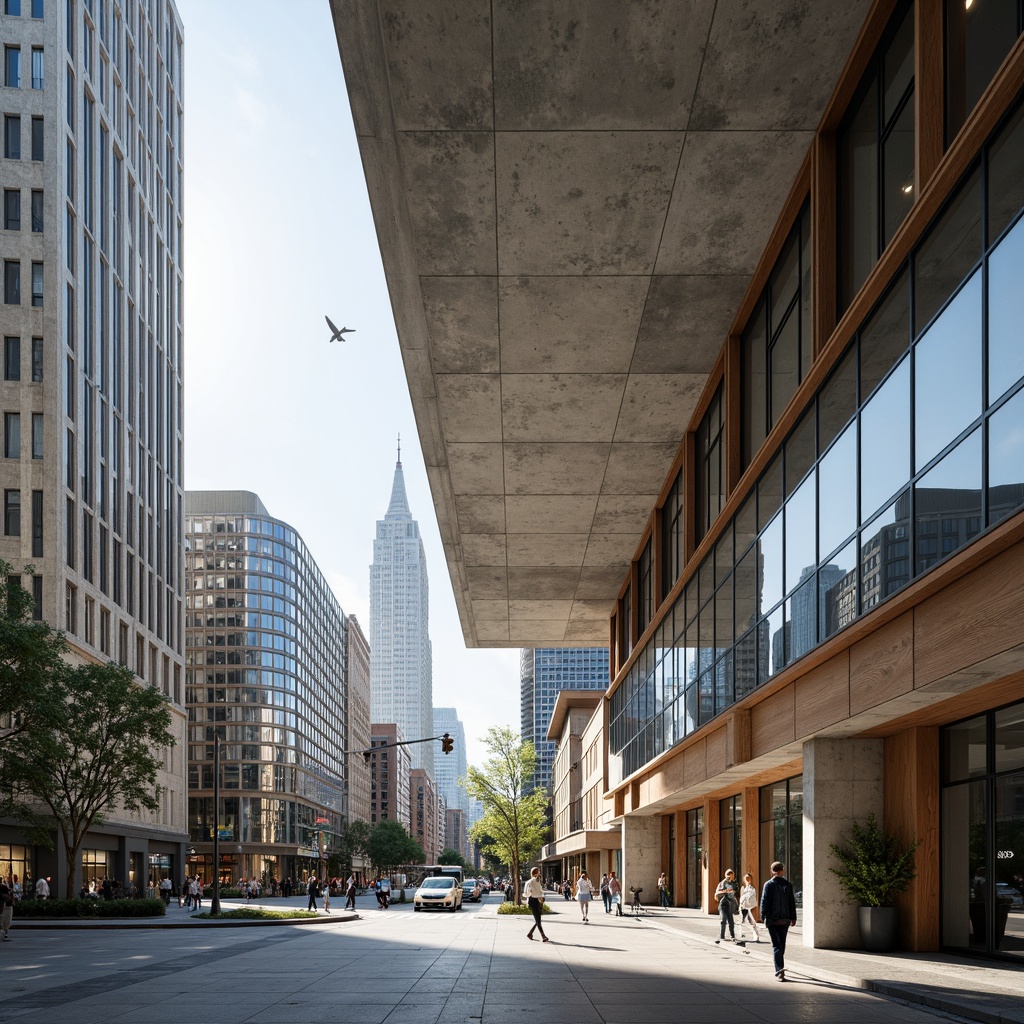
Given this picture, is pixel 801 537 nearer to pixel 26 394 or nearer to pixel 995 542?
pixel 995 542

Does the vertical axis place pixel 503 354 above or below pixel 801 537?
above

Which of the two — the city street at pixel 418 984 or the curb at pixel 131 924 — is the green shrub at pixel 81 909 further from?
the city street at pixel 418 984

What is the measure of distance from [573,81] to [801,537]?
8261 mm

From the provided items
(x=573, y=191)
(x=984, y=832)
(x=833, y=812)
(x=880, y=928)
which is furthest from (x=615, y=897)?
(x=573, y=191)

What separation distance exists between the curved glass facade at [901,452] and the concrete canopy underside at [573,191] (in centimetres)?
337

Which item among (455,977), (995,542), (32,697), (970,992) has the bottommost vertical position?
(455,977)

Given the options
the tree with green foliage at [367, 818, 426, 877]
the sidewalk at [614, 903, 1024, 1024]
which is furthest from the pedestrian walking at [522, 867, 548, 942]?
the tree with green foliage at [367, 818, 426, 877]

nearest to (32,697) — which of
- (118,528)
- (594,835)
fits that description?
(118,528)

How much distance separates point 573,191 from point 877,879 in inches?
468

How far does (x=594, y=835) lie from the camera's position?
2623 inches

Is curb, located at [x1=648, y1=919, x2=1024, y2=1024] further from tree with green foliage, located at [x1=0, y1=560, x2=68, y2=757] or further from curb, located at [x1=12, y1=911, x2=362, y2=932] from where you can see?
curb, located at [x1=12, y1=911, x2=362, y2=932]

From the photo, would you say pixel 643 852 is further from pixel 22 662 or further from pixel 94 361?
pixel 94 361

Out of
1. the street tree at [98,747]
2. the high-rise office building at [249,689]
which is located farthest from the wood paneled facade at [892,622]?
the high-rise office building at [249,689]

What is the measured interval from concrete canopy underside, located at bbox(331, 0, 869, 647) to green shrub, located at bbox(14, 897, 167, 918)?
840 inches
